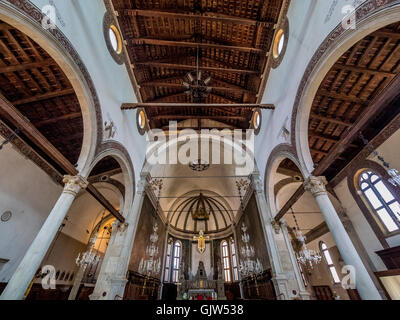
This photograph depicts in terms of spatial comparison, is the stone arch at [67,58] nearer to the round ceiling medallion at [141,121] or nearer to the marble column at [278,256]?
the round ceiling medallion at [141,121]

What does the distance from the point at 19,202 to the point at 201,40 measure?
12.2 m

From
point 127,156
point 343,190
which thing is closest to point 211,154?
point 127,156

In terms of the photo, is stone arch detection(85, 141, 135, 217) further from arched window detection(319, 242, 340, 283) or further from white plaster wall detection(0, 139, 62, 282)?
arched window detection(319, 242, 340, 283)

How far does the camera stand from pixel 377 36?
194 inches

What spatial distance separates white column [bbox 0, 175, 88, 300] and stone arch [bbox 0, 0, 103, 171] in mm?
709

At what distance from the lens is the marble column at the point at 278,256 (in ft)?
24.0

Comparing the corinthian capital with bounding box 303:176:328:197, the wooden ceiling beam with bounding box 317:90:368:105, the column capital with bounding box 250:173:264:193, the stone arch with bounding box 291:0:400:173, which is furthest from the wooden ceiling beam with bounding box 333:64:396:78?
the column capital with bounding box 250:173:264:193

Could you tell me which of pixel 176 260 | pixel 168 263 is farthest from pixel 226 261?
pixel 168 263

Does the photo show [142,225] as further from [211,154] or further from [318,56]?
[318,56]

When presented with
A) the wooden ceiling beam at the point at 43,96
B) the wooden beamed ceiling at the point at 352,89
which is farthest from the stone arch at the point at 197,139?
the wooden ceiling beam at the point at 43,96

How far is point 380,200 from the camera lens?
7.02 meters

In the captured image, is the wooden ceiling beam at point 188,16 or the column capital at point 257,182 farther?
the column capital at point 257,182

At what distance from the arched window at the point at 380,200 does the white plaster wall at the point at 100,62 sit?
36.9 ft

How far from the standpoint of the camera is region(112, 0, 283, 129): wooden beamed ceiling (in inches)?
313
